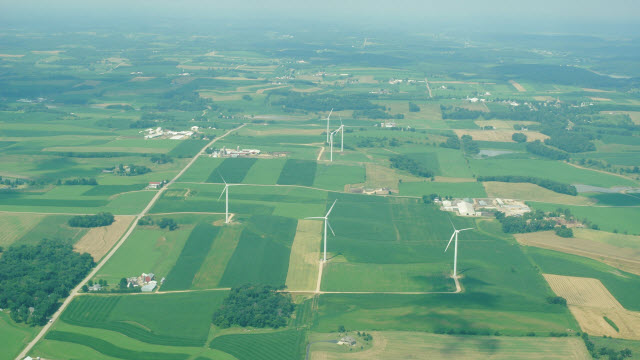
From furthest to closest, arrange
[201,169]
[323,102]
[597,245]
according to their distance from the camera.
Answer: [323,102] < [201,169] < [597,245]

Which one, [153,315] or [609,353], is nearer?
[609,353]

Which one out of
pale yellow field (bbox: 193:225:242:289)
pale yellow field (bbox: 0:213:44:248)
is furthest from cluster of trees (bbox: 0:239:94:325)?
pale yellow field (bbox: 193:225:242:289)

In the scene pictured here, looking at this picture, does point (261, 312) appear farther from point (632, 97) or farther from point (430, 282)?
point (632, 97)

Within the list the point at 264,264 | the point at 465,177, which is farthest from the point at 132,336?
the point at 465,177

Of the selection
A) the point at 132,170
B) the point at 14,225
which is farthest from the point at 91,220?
the point at 132,170

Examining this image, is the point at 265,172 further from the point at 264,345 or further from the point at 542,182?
the point at 264,345

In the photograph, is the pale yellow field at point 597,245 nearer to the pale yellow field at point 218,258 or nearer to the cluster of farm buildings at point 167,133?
the pale yellow field at point 218,258

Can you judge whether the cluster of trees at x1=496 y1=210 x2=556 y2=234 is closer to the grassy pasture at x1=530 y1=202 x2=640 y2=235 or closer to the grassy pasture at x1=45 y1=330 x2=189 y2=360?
the grassy pasture at x1=530 y1=202 x2=640 y2=235

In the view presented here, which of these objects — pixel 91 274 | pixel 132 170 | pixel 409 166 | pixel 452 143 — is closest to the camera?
pixel 91 274
